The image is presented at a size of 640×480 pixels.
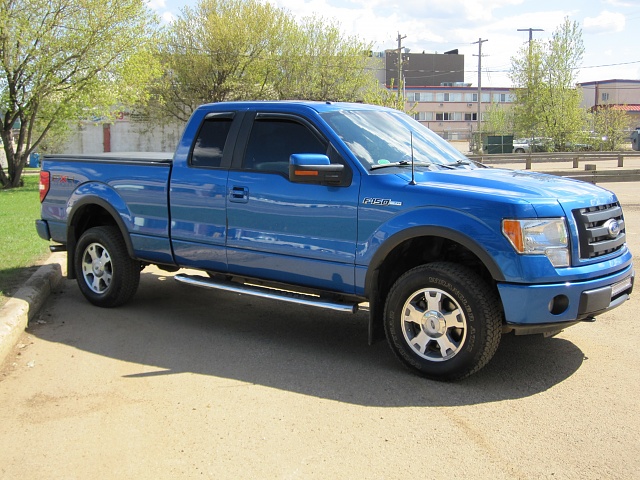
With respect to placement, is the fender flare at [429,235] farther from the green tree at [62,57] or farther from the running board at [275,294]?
the green tree at [62,57]

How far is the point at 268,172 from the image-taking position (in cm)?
585

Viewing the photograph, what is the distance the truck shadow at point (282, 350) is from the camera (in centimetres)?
486

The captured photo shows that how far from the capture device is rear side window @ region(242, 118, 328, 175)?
5.77 metres

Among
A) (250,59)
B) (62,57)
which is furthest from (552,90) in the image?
(62,57)

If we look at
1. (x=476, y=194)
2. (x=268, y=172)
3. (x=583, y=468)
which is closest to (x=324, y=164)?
(x=268, y=172)

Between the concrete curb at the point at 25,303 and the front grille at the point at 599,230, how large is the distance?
177 inches

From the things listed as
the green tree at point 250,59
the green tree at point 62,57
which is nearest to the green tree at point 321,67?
the green tree at point 250,59

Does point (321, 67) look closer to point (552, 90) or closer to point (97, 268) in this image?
point (552, 90)

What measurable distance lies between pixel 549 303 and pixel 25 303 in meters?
4.80

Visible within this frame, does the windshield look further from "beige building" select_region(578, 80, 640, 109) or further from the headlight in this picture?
"beige building" select_region(578, 80, 640, 109)

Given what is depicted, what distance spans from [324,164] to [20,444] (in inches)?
110

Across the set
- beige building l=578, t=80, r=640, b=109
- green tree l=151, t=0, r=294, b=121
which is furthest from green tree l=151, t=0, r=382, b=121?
beige building l=578, t=80, r=640, b=109

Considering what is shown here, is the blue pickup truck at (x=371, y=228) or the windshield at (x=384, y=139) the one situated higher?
the windshield at (x=384, y=139)

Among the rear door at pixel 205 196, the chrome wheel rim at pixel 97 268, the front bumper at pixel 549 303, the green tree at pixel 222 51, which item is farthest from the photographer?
the green tree at pixel 222 51
